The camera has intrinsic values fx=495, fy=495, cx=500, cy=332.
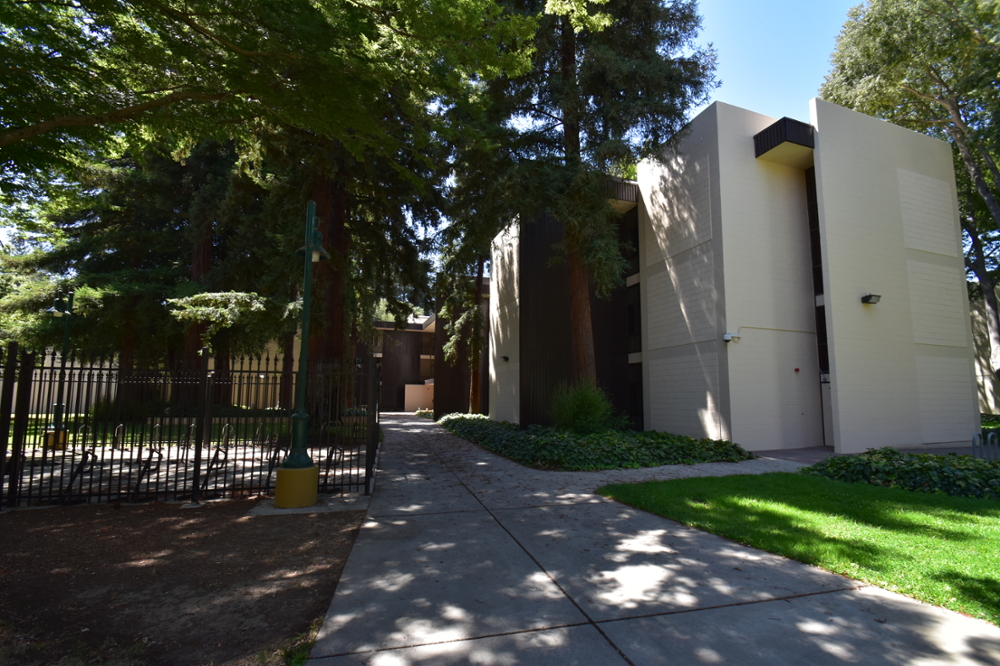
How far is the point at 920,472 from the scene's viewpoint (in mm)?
8555

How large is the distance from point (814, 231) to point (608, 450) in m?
9.71

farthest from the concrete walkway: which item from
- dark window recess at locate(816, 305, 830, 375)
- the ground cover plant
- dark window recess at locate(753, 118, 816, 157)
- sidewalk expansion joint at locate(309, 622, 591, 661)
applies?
dark window recess at locate(753, 118, 816, 157)

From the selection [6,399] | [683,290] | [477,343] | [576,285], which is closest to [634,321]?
[683,290]

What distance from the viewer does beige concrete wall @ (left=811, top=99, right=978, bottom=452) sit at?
13430 mm

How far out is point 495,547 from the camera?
5.38 metres

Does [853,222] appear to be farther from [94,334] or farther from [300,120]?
[94,334]

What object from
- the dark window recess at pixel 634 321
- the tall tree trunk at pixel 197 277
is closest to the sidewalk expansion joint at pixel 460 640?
the dark window recess at pixel 634 321

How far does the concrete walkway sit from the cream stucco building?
9.06 metres

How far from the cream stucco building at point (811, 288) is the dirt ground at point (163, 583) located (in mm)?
11394

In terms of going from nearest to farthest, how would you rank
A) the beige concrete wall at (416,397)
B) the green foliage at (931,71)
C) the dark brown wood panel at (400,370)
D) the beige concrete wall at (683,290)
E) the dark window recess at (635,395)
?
the beige concrete wall at (683,290), the green foliage at (931,71), the dark window recess at (635,395), the beige concrete wall at (416,397), the dark brown wood panel at (400,370)

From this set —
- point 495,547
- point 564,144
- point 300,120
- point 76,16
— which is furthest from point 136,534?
point 564,144

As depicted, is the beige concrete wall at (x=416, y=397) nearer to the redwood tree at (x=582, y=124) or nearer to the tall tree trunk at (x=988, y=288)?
the redwood tree at (x=582, y=124)

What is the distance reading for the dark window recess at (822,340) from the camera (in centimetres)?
1444

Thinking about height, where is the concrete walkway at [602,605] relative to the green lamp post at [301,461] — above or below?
below
